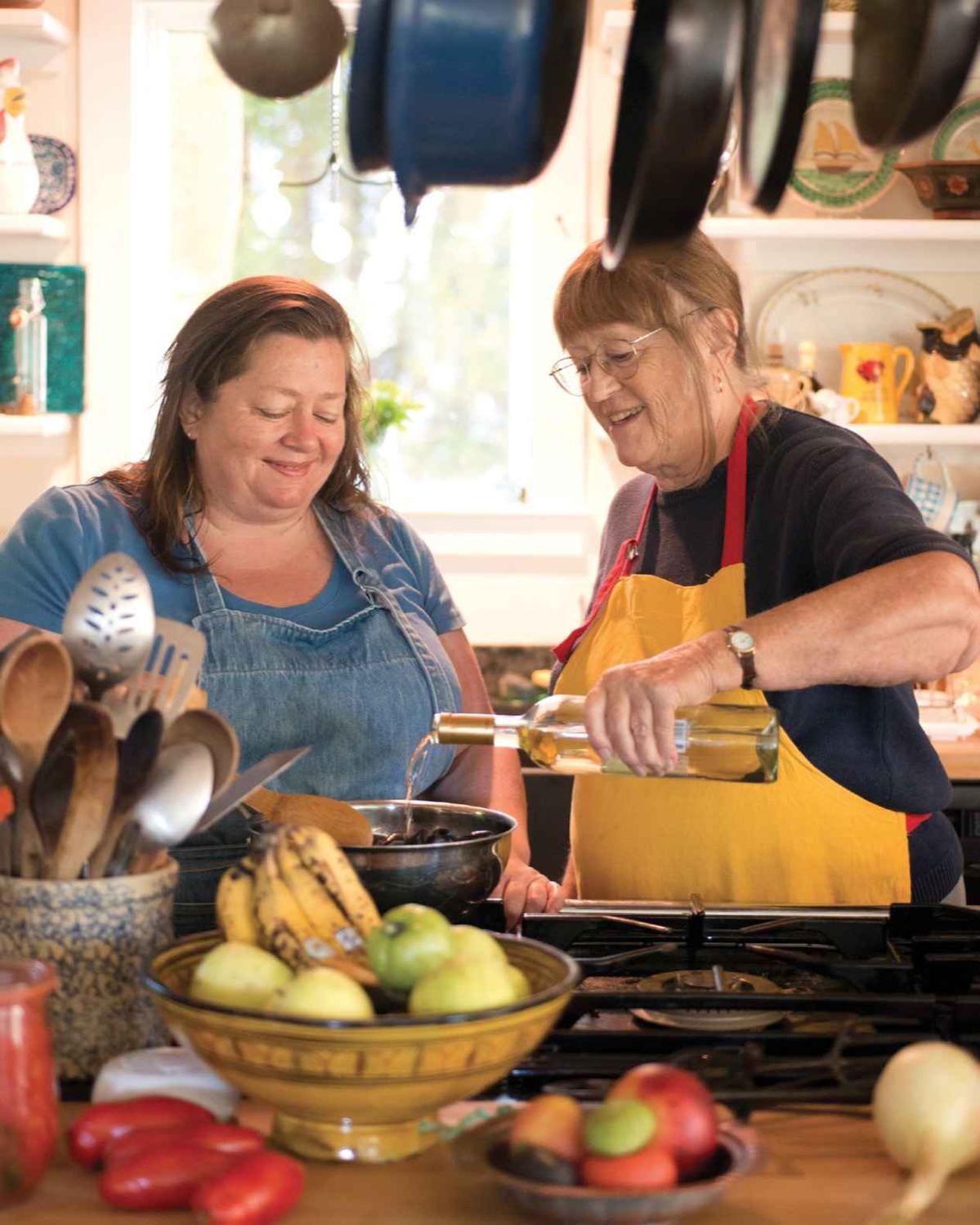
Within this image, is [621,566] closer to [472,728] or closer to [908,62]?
[472,728]

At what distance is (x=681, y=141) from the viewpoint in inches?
39.7

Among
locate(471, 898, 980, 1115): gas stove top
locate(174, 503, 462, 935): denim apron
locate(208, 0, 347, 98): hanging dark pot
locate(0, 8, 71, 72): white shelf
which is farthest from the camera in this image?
locate(0, 8, 71, 72): white shelf

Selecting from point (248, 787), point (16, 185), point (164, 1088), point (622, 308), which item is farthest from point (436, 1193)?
point (16, 185)

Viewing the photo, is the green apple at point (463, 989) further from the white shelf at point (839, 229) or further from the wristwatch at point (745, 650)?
the white shelf at point (839, 229)

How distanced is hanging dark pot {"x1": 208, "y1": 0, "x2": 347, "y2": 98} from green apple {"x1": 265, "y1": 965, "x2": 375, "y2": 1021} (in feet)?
2.51

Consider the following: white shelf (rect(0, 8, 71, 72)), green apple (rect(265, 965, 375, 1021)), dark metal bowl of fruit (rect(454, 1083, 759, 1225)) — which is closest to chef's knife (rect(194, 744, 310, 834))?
green apple (rect(265, 965, 375, 1021))

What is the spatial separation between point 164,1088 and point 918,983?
63 centimetres

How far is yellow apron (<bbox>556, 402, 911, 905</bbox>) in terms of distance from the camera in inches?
72.4

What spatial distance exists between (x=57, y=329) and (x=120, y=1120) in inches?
111

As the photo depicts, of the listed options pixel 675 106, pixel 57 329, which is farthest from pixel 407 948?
pixel 57 329

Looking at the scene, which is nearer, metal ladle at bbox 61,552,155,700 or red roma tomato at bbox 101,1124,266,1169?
red roma tomato at bbox 101,1124,266,1169

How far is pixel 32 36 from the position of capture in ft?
11.2

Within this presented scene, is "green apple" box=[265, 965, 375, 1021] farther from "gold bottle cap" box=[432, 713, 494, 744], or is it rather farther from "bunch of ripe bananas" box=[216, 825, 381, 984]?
"gold bottle cap" box=[432, 713, 494, 744]

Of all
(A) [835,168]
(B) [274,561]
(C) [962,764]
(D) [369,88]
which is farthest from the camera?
(A) [835,168]
